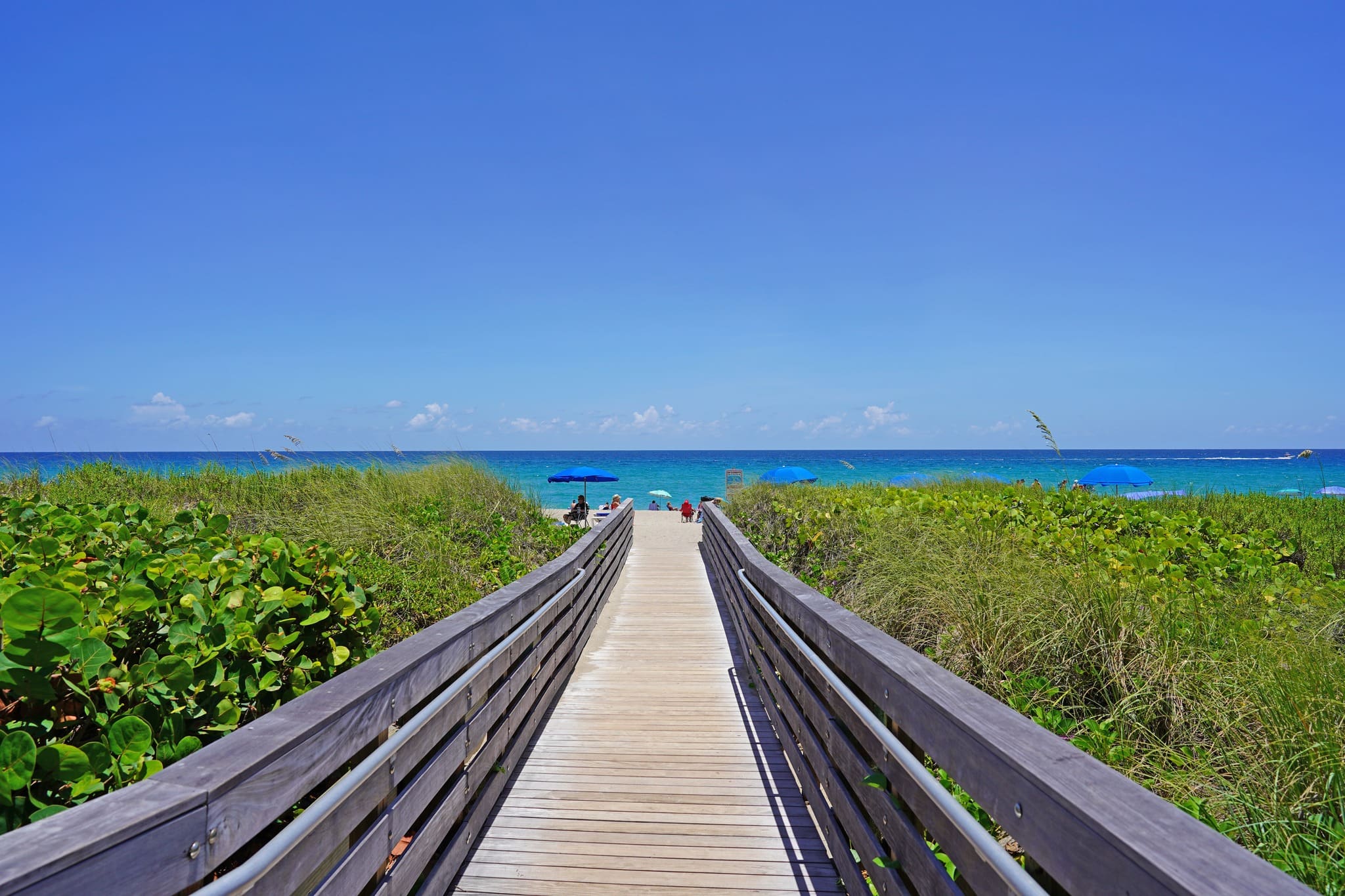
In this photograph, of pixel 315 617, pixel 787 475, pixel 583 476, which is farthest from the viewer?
pixel 583 476

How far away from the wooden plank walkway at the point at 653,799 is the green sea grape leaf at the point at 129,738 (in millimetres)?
1528

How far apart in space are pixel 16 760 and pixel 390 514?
535 centimetres

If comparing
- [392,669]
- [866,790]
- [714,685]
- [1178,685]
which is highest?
[392,669]

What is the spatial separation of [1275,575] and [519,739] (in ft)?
17.1

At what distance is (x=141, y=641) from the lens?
239 centimetres

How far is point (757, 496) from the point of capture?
12.2m

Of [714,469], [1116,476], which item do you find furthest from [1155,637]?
[714,469]

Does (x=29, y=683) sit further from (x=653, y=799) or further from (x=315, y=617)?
(x=653, y=799)

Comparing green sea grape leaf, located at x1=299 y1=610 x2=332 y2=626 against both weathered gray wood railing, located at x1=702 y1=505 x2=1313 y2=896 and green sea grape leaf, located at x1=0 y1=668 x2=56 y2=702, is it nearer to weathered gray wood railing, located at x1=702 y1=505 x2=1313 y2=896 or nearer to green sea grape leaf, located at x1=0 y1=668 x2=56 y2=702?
green sea grape leaf, located at x1=0 y1=668 x2=56 y2=702

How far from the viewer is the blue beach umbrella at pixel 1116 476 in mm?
17375

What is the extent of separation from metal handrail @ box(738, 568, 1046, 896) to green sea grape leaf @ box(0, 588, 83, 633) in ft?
7.09

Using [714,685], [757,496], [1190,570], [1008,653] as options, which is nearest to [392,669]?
[1008,653]

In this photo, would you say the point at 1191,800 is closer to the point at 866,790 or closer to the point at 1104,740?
the point at 1104,740

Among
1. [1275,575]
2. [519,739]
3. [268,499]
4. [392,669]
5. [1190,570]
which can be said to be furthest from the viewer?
[268,499]
